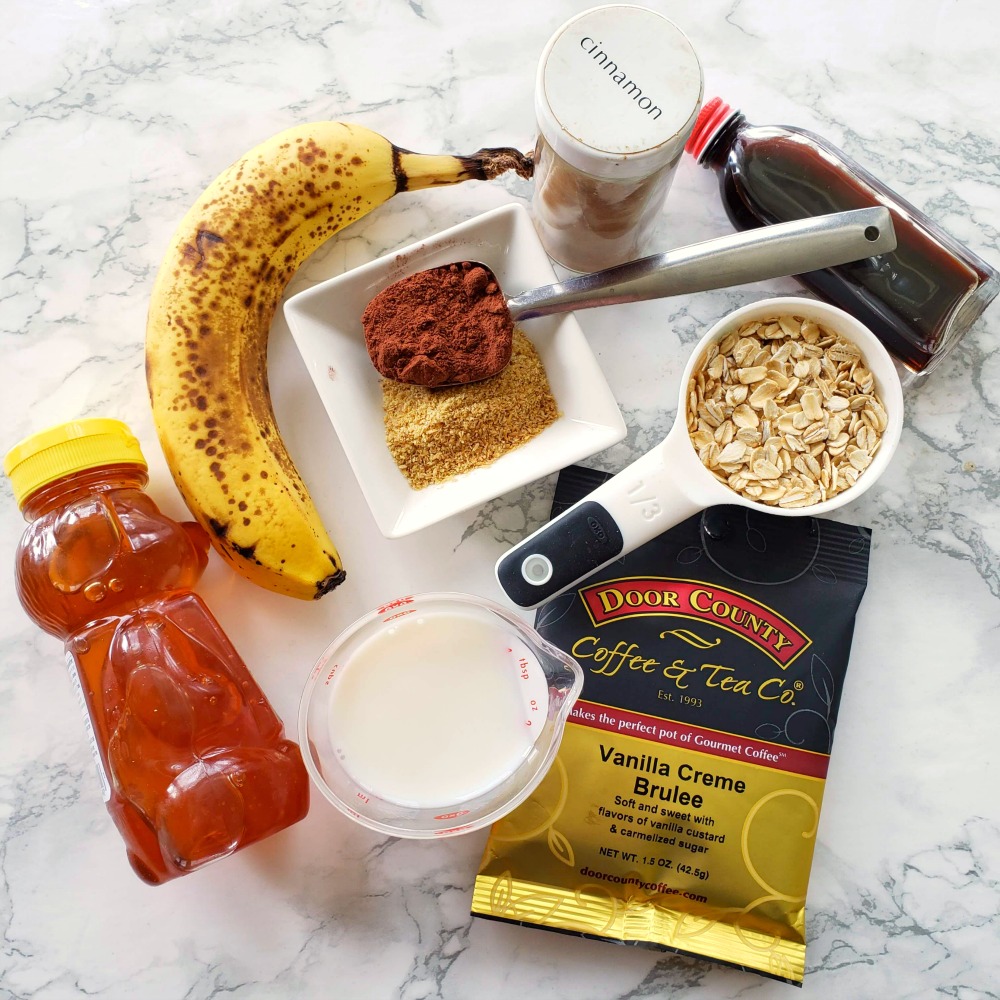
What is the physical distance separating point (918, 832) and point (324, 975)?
24.4 inches

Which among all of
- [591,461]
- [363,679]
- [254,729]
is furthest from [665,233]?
[254,729]

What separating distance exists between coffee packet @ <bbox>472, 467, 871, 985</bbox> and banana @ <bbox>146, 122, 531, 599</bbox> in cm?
28

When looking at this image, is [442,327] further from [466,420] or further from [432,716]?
[432,716]

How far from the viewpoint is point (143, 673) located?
743mm

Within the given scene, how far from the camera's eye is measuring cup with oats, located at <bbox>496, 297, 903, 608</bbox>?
74 cm

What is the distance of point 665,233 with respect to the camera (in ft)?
2.84

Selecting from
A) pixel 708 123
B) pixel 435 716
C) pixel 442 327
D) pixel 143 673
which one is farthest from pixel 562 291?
pixel 143 673

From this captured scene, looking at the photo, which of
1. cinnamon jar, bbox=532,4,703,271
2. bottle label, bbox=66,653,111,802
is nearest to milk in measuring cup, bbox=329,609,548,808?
bottle label, bbox=66,653,111,802

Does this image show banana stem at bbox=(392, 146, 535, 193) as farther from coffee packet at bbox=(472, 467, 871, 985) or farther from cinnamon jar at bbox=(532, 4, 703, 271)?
coffee packet at bbox=(472, 467, 871, 985)

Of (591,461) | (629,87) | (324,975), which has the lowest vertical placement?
(324,975)

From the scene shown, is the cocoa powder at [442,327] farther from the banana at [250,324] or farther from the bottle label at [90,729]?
the bottle label at [90,729]

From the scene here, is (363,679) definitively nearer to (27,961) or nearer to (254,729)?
(254,729)

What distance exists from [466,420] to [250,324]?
23cm

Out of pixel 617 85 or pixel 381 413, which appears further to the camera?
pixel 381 413
